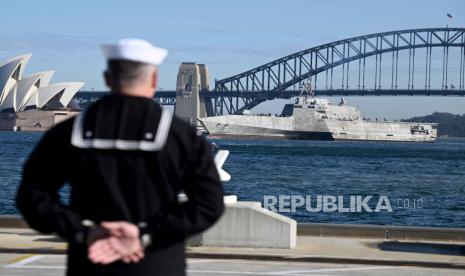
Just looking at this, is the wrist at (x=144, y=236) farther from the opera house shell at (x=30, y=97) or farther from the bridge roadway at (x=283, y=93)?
the bridge roadway at (x=283, y=93)

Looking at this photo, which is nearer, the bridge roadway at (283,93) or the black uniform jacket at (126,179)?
the black uniform jacket at (126,179)

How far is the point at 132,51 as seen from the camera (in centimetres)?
294

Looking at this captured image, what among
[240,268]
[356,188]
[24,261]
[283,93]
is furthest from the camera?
[283,93]

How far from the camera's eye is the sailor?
2.92 m

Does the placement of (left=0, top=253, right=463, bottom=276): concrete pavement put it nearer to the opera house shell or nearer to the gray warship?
the opera house shell

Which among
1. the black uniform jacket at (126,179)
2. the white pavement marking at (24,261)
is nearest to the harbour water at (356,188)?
the white pavement marking at (24,261)

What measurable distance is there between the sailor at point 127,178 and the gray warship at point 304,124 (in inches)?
5498

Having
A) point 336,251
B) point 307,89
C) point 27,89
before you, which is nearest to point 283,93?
point 307,89

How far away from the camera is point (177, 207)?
117 inches

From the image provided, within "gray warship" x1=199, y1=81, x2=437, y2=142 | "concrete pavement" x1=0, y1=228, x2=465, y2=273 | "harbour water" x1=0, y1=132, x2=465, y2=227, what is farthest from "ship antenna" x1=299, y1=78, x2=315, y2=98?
"concrete pavement" x1=0, y1=228, x2=465, y2=273

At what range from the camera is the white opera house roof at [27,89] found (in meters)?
116

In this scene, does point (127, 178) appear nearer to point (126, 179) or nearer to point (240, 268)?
point (126, 179)

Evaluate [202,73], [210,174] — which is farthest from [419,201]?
[202,73]

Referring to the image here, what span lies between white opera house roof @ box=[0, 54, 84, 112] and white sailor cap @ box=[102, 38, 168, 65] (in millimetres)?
113964
